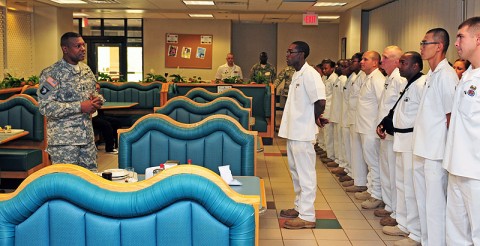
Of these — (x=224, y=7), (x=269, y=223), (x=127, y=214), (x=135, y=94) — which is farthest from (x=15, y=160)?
(x=224, y=7)

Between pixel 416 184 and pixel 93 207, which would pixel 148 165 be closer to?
pixel 416 184

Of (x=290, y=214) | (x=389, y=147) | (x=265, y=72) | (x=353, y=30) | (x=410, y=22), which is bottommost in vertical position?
(x=290, y=214)

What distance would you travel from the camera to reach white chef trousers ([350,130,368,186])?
23.5 ft

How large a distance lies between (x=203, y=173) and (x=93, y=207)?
0.41m

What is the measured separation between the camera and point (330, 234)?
18.6 feet

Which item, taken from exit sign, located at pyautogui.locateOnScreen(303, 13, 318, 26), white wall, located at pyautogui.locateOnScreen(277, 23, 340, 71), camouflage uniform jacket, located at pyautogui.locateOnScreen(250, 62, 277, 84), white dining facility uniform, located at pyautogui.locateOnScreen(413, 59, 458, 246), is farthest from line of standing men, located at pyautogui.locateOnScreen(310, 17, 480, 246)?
white wall, located at pyautogui.locateOnScreen(277, 23, 340, 71)

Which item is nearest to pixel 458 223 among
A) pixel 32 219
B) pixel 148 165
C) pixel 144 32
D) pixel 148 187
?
pixel 148 165

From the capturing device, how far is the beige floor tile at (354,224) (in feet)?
19.5

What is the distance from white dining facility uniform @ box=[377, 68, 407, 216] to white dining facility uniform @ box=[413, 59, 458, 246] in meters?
1.25

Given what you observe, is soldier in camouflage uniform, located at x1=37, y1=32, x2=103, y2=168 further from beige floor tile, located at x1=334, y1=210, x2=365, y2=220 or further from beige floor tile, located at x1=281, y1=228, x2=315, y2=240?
beige floor tile, located at x1=334, y1=210, x2=365, y2=220

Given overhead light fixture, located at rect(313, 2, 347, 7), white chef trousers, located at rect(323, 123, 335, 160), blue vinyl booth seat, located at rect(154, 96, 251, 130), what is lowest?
white chef trousers, located at rect(323, 123, 335, 160)

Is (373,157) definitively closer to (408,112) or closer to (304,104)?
(304,104)

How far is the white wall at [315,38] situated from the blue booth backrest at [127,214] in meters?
18.3

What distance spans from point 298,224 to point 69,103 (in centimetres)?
238
